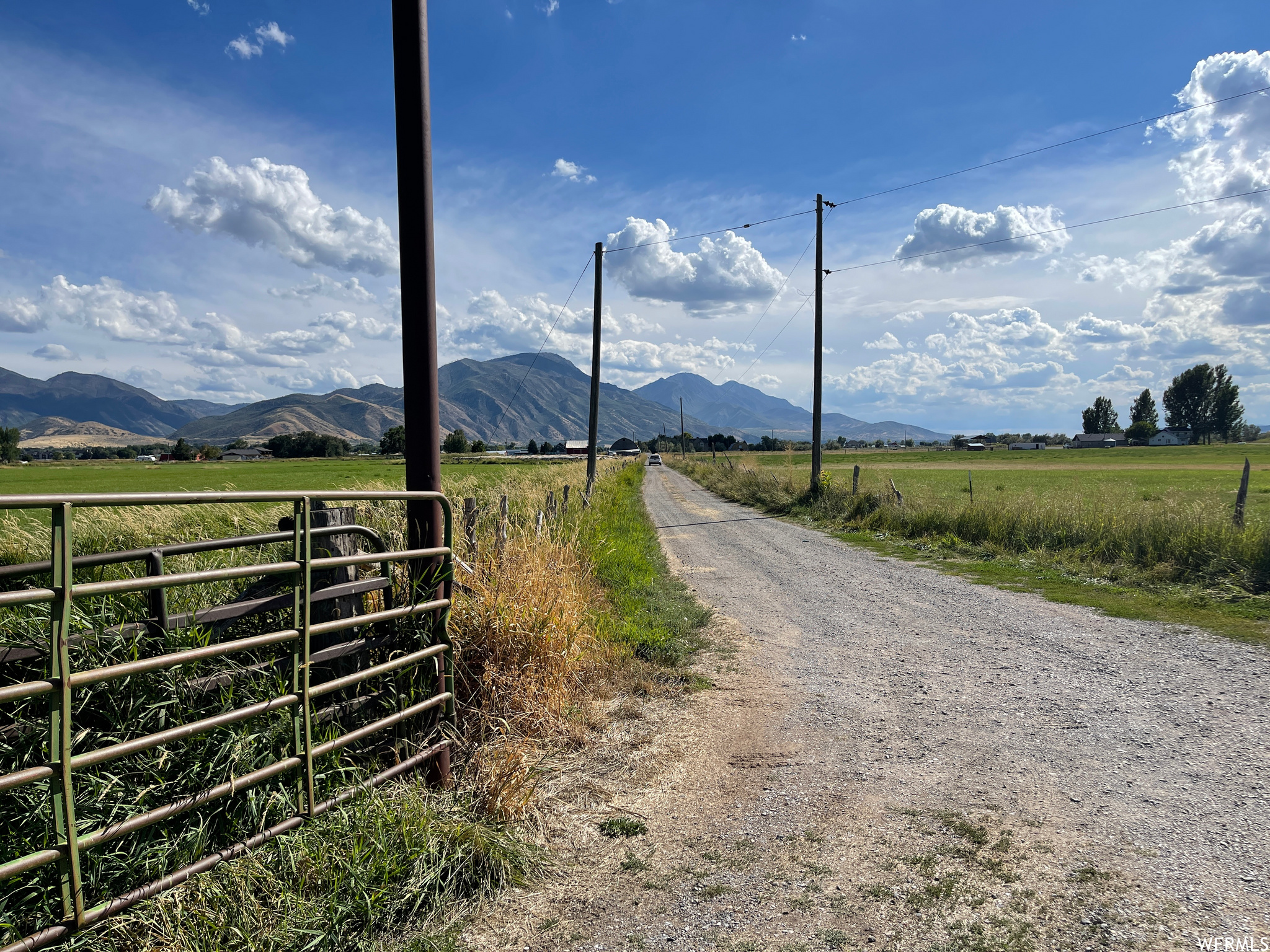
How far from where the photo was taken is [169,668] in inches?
104

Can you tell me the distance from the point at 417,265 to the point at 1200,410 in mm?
151591

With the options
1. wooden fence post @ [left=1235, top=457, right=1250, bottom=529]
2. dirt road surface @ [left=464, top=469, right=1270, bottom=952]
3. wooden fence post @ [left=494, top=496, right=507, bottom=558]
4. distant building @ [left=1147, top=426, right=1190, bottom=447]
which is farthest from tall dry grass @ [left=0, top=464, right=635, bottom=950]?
distant building @ [left=1147, top=426, right=1190, bottom=447]

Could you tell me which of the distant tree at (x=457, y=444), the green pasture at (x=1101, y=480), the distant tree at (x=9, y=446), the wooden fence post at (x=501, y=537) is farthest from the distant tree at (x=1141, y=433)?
the distant tree at (x=9, y=446)

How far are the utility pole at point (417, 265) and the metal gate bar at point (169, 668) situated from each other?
202mm

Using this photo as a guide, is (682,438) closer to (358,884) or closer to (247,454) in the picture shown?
(247,454)

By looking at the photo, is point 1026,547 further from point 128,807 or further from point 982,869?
point 128,807

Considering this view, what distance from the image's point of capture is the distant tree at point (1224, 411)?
11238 cm

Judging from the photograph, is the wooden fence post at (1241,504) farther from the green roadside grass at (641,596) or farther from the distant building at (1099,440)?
the distant building at (1099,440)

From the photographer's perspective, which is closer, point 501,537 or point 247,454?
point 501,537

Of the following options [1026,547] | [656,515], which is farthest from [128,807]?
[656,515]

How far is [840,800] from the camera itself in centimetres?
370

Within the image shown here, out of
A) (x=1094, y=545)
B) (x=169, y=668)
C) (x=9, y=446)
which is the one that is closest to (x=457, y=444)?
(x=9, y=446)

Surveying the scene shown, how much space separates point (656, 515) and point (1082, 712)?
17124 mm

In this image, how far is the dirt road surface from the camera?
2.68 meters
